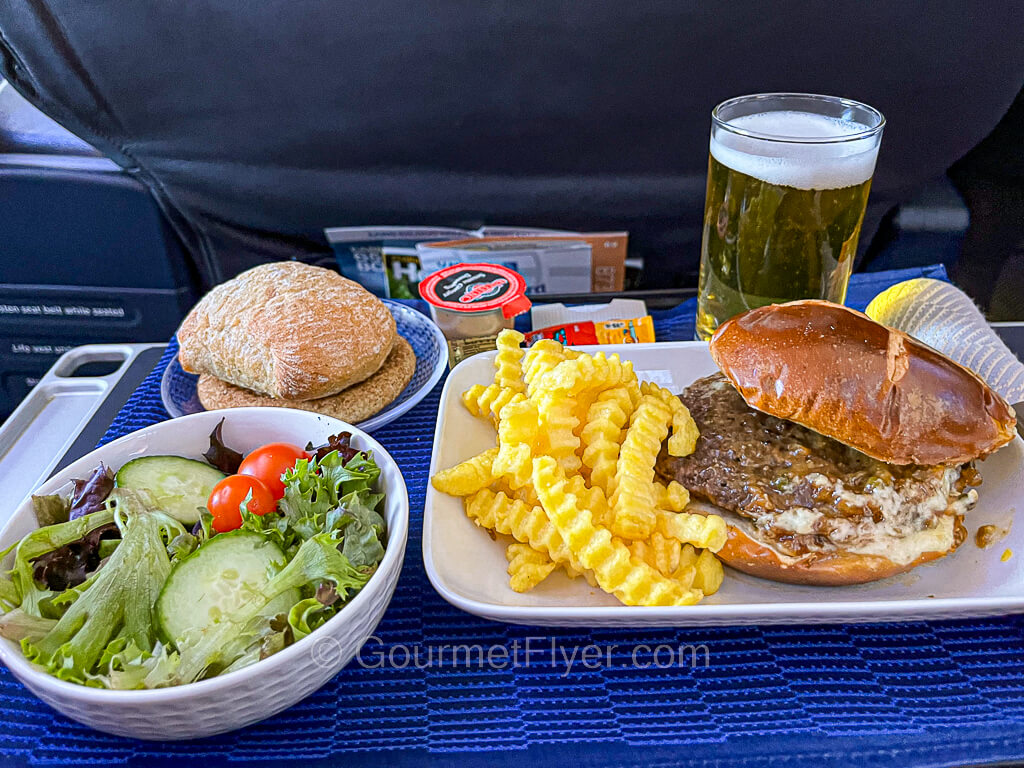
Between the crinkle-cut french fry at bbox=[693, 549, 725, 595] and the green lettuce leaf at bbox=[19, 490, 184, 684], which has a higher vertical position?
the green lettuce leaf at bbox=[19, 490, 184, 684]

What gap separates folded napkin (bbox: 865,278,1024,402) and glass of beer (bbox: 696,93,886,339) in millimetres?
135

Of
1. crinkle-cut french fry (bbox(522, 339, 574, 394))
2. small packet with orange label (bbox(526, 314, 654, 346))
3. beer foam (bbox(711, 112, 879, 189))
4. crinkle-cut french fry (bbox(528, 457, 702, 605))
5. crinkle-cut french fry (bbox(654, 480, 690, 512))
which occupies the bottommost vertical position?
small packet with orange label (bbox(526, 314, 654, 346))

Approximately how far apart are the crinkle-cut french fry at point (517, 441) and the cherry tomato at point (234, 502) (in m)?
0.39

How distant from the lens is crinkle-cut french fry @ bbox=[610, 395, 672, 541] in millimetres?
1175

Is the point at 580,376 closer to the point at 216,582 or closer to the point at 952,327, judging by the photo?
the point at 216,582

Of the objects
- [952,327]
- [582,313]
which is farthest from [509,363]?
[952,327]

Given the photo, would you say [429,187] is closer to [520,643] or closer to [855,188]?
[855,188]

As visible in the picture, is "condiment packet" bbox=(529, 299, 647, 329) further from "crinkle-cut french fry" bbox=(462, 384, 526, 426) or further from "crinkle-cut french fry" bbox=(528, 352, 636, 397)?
"crinkle-cut french fry" bbox=(528, 352, 636, 397)

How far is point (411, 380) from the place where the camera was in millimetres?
1821

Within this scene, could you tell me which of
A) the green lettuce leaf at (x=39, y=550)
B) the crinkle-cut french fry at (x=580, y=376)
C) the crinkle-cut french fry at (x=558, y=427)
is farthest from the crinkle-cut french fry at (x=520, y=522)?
the green lettuce leaf at (x=39, y=550)

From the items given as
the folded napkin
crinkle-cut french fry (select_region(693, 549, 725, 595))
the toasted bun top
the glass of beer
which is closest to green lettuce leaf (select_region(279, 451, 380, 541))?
crinkle-cut french fry (select_region(693, 549, 725, 595))

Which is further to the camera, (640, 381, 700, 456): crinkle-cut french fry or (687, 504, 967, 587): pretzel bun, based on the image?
(640, 381, 700, 456): crinkle-cut french fry

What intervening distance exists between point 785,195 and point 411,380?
37.8 inches

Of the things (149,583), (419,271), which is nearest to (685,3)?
(419,271)
